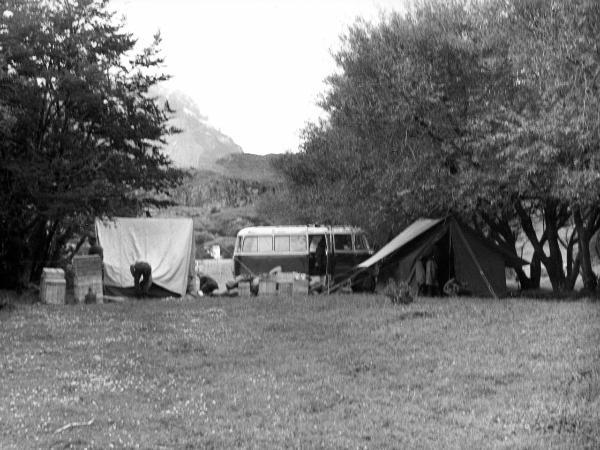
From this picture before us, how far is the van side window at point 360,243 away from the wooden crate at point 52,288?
36.5ft

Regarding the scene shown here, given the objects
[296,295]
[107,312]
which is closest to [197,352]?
[107,312]

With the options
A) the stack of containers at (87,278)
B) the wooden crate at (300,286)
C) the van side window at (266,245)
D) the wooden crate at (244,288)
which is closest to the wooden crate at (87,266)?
the stack of containers at (87,278)

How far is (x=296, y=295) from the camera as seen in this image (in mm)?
19578

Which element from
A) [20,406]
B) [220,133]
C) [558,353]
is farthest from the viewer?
[220,133]

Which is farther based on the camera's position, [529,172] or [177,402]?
[529,172]

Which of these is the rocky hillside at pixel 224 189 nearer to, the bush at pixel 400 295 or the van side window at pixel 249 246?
the van side window at pixel 249 246

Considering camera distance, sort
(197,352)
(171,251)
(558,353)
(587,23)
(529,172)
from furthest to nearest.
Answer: (171,251), (529,172), (587,23), (197,352), (558,353)

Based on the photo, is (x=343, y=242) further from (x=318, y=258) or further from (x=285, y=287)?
(x=285, y=287)

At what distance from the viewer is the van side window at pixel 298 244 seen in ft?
86.9

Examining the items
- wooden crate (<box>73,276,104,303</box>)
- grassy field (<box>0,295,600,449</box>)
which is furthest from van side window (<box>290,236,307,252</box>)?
grassy field (<box>0,295,600,449</box>)

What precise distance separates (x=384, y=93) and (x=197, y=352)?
31.0 ft

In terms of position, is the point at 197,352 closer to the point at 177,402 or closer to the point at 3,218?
the point at 177,402

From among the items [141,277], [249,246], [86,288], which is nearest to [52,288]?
[86,288]

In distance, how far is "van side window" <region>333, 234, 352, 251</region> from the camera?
87.4ft
